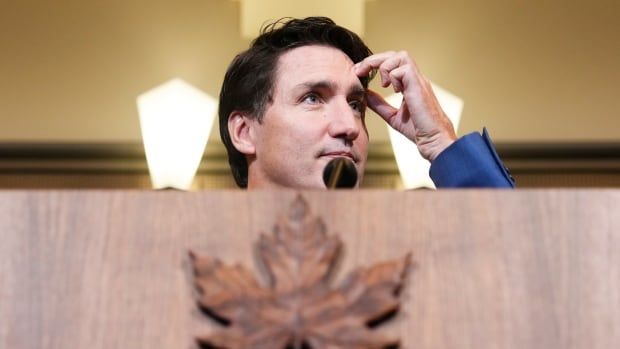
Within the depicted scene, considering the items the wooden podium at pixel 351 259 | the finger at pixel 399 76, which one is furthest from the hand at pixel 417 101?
the wooden podium at pixel 351 259

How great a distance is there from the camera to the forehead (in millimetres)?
1484

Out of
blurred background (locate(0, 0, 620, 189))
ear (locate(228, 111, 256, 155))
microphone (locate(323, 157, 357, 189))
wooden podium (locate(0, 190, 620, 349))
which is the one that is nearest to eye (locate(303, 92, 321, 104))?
ear (locate(228, 111, 256, 155))

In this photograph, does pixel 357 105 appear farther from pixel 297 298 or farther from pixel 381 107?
pixel 297 298

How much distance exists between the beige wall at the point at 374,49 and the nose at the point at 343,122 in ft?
3.82

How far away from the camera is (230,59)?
8.50 feet

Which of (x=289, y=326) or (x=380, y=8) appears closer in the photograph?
(x=289, y=326)

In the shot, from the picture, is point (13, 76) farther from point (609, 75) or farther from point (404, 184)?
point (609, 75)

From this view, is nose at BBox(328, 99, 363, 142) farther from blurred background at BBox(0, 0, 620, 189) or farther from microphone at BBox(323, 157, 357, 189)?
blurred background at BBox(0, 0, 620, 189)

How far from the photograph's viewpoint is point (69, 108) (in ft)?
8.50

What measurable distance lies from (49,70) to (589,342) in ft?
6.80

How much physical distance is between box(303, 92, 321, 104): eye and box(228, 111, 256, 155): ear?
0.36 feet

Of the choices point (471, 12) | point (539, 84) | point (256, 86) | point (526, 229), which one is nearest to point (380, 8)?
point (471, 12)

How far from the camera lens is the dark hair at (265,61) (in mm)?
1563

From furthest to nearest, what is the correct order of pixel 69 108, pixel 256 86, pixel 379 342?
pixel 69 108 → pixel 256 86 → pixel 379 342
